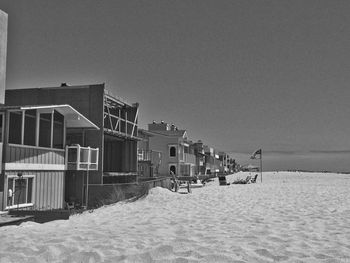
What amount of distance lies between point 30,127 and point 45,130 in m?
1.13

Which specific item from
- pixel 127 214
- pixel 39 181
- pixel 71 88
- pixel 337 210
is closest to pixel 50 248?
pixel 127 214

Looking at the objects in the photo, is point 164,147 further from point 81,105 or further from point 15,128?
point 15,128

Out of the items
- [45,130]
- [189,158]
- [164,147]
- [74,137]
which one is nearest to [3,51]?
[45,130]

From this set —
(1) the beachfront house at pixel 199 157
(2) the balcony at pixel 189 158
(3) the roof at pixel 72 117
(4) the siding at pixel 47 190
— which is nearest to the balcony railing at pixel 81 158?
(4) the siding at pixel 47 190

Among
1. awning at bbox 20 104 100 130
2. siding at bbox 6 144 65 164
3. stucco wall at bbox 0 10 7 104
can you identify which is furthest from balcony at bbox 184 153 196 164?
stucco wall at bbox 0 10 7 104

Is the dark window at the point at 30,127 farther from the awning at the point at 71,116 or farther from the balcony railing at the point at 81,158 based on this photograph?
the balcony railing at the point at 81,158

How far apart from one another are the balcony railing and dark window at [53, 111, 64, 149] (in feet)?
1.62

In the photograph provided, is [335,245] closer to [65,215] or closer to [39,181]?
[65,215]

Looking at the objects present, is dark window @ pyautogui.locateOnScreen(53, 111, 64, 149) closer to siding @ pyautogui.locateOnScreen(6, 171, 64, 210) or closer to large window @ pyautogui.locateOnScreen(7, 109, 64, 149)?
large window @ pyautogui.locateOnScreen(7, 109, 64, 149)

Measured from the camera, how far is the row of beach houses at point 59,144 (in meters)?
14.5

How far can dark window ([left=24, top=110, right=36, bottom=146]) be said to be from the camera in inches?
620

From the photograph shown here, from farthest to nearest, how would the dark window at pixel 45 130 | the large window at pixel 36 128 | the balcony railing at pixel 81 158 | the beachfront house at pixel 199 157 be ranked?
the beachfront house at pixel 199 157 < the balcony railing at pixel 81 158 < the dark window at pixel 45 130 < the large window at pixel 36 128

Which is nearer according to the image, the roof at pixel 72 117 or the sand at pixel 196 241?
the sand at pixel 196 241

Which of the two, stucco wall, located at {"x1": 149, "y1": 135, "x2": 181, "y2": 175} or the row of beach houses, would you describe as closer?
the row of beach houses
